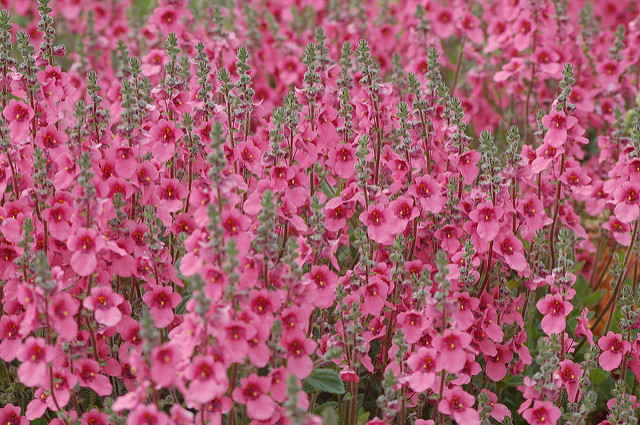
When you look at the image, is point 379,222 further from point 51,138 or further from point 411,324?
point 51,138

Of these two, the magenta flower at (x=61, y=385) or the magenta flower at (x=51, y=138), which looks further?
the magenta flower at (x=51, y=138)

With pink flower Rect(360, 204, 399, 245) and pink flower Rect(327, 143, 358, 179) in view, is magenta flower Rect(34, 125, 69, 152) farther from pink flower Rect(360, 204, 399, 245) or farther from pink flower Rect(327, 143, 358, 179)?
pink flower Rect(360, 204, 399, 245)

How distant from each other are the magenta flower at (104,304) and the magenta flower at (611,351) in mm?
2313

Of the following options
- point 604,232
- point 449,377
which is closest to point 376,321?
point 449,377

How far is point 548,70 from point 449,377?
9.93ft

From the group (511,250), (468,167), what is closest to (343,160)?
(468,167)

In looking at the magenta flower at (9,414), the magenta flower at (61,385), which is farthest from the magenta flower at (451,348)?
the magenta flower at (9,414)

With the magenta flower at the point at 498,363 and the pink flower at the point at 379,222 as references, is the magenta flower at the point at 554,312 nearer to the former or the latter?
the magenta flower at the point at 498,363

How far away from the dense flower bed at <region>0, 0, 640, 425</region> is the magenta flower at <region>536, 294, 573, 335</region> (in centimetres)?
1

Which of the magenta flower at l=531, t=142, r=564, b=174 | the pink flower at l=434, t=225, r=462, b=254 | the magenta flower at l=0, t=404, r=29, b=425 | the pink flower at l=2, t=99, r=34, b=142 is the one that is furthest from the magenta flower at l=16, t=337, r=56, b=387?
the magenta flower at l=531, t=142, r=564, b=174

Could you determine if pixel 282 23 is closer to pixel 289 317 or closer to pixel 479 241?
pixel 479 241

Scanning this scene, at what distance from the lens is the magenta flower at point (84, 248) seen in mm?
2988

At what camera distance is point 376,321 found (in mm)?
3664

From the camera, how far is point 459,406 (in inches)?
125
